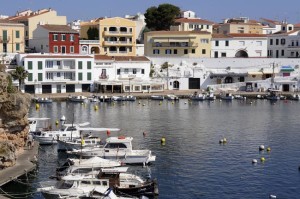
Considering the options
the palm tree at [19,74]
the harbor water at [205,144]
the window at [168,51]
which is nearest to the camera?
the harbor water at [205,144]

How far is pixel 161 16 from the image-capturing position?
13775 cm

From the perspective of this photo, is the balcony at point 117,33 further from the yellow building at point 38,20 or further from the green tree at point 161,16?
the green tree at point 161,16

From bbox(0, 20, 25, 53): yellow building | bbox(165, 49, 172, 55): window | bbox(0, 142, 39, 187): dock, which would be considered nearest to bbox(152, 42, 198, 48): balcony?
bbox(165, 49, 172, 55): window

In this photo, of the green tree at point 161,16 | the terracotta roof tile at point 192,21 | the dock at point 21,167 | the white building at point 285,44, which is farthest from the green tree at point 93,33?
the dock at point 21,167

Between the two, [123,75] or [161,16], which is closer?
[123,75]

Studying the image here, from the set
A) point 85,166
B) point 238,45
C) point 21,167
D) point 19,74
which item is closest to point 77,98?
point 19,74

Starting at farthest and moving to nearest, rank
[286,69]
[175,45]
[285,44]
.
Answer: [285,44] → [175,45] → [286,69]

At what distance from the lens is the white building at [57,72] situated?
102 m

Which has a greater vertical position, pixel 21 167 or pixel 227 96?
pixel 227 96

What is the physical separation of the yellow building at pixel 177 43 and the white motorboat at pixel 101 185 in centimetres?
8376

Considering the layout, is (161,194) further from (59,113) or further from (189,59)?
(189,59)

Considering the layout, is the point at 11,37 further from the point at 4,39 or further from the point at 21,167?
the point at 21,167

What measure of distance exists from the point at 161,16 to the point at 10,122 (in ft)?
323

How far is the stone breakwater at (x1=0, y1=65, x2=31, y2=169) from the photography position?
40.1m
